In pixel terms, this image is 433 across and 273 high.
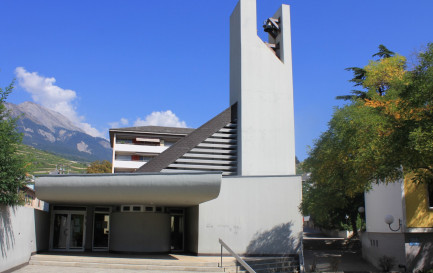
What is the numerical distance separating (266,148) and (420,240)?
26.8ft

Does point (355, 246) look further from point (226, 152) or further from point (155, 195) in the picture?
point (155, 195)

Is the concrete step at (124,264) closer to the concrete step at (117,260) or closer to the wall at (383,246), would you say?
the concrete step at (117,260)

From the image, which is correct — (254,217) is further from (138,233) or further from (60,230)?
(60,230)

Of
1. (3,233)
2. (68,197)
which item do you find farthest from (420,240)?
(3,233)

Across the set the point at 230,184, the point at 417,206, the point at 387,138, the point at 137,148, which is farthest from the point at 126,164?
the point at 387,138

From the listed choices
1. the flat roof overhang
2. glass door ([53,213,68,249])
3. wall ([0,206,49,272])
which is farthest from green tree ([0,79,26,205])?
glass door ([53,213,68,249])

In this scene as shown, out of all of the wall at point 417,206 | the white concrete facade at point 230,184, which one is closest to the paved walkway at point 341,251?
the wall at point 417,206

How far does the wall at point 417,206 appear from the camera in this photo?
1808 centimetres

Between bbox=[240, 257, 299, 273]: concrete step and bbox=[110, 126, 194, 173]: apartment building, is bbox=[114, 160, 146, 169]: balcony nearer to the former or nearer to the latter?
bbox=[110, 126, 194, 173]: apartment building

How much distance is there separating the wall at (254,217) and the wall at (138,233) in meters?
2.65

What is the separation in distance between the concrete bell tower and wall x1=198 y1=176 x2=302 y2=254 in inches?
79.5

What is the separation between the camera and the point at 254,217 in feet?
62.2

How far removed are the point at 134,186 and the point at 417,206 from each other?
1221 cm

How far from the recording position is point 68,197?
16359 millimetres
